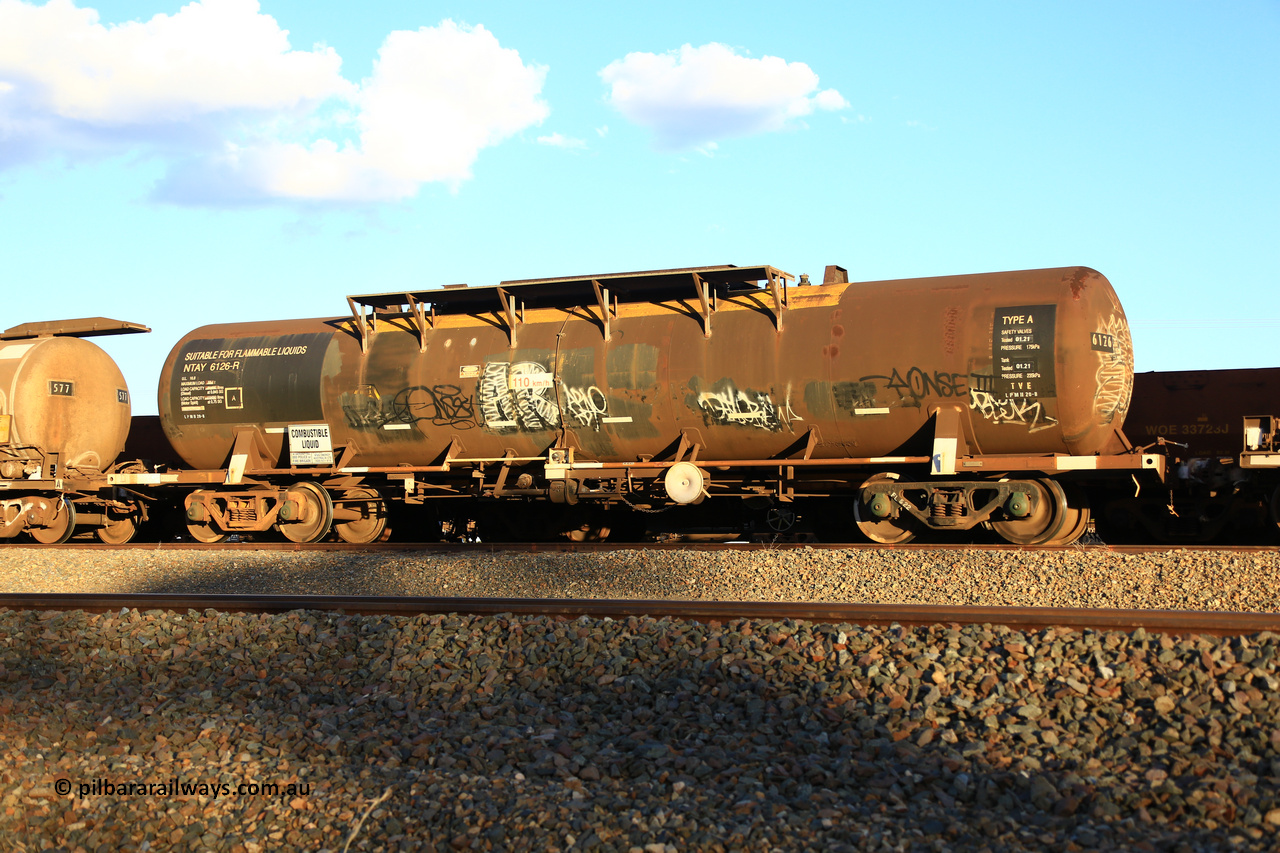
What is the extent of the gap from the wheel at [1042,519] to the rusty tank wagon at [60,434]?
42.5 feet

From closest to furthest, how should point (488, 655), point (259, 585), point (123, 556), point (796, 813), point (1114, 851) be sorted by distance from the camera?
1. point (1114, 851)
2. point (796, 813)
3. point (488, 655)
4. point (259, 585)
5. point (123, 556)

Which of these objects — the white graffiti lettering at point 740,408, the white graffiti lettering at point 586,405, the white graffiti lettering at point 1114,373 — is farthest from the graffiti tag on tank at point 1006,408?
the white graffiti lettering at point 586,405

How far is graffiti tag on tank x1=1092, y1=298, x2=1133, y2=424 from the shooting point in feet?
34.9

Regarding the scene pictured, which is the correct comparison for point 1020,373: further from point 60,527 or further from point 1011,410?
point 60,527

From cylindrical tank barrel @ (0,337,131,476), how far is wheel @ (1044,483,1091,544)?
1480 cm

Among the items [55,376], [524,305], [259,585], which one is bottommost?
[259,585]

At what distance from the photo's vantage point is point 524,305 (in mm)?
13141

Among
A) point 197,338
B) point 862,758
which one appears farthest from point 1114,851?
point 197,338

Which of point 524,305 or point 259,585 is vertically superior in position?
point 524,305

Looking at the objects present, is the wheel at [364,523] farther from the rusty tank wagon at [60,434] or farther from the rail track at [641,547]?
the rusty tank wagon at [60,434]

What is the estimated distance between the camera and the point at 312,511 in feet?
44.9

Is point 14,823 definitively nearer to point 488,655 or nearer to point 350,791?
point 350,791

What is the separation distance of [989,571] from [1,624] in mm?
8252

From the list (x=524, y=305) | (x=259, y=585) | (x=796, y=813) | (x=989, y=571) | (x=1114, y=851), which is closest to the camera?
(x=1114, y=851)
